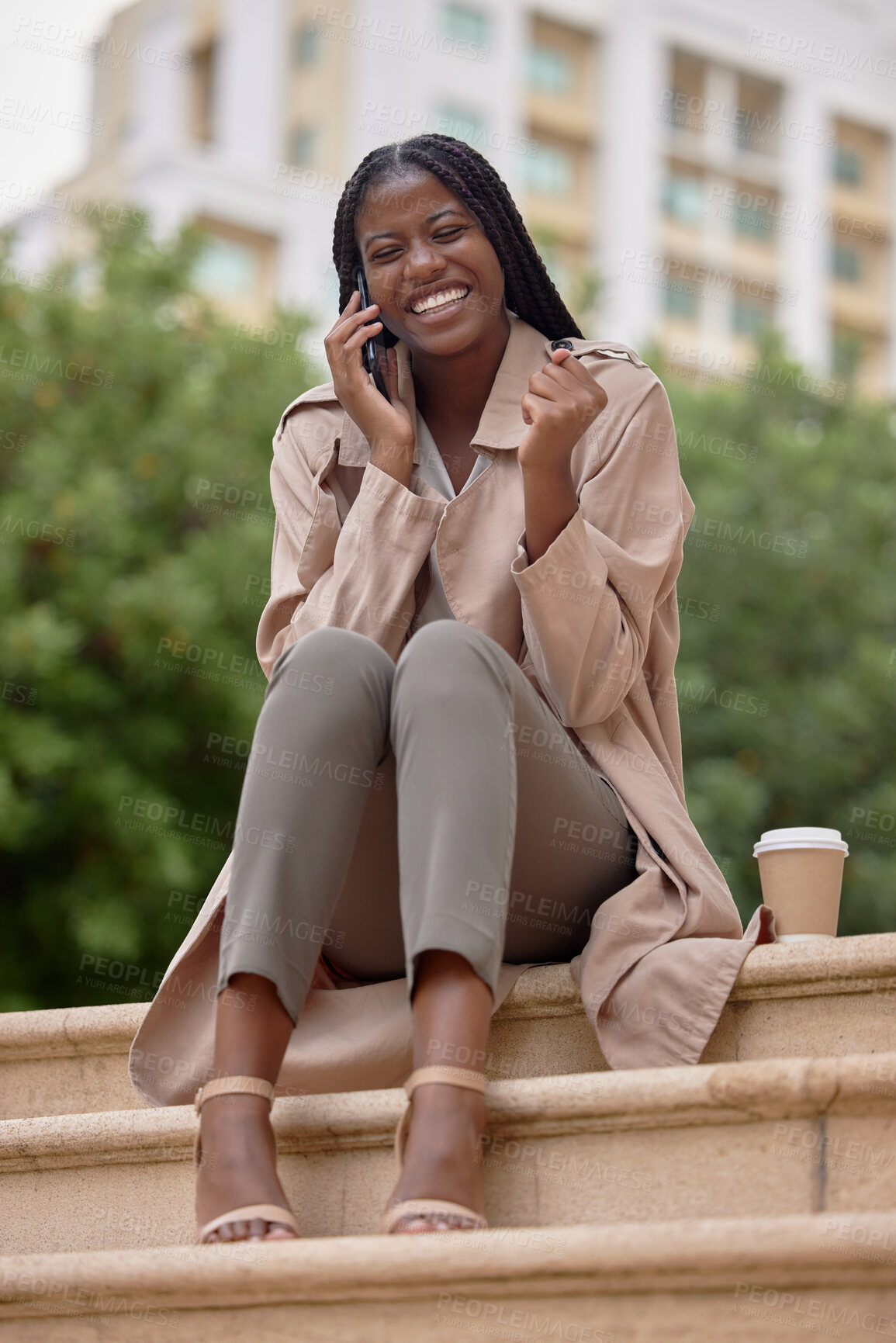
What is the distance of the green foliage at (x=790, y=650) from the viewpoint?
9430 mm

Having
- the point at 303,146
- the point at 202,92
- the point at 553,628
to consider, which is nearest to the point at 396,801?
the point at 553,628

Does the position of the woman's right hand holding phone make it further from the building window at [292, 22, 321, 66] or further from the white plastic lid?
the building window at [292, 22, 321, 66]

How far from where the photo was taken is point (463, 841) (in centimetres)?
210

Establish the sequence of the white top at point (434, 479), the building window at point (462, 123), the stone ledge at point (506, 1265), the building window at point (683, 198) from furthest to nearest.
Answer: the building window at point (683, 198) < the building window at point (462, 123) < the white top at point (434, 479) < the stone ledge at point (506, 1265)

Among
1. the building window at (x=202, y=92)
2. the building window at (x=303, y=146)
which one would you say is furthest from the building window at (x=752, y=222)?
the building window at (x=202, y=92)

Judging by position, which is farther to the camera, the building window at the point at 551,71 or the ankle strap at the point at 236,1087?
the building window at the point at 551,71

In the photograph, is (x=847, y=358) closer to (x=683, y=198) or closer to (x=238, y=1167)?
(x=238, y=1167)

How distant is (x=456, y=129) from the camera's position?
1176 inches

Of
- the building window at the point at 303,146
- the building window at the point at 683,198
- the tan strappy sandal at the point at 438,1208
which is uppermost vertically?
the building window at the point at 683,198

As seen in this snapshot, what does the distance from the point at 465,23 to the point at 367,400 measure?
3223cm

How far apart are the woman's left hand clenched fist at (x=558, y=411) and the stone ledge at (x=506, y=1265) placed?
3.99ft

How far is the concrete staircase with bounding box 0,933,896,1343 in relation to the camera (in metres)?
1.66

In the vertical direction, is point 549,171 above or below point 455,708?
above

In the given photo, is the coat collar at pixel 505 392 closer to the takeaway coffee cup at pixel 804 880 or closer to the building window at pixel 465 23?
the takeaway coffee cup at pixel 804 880
